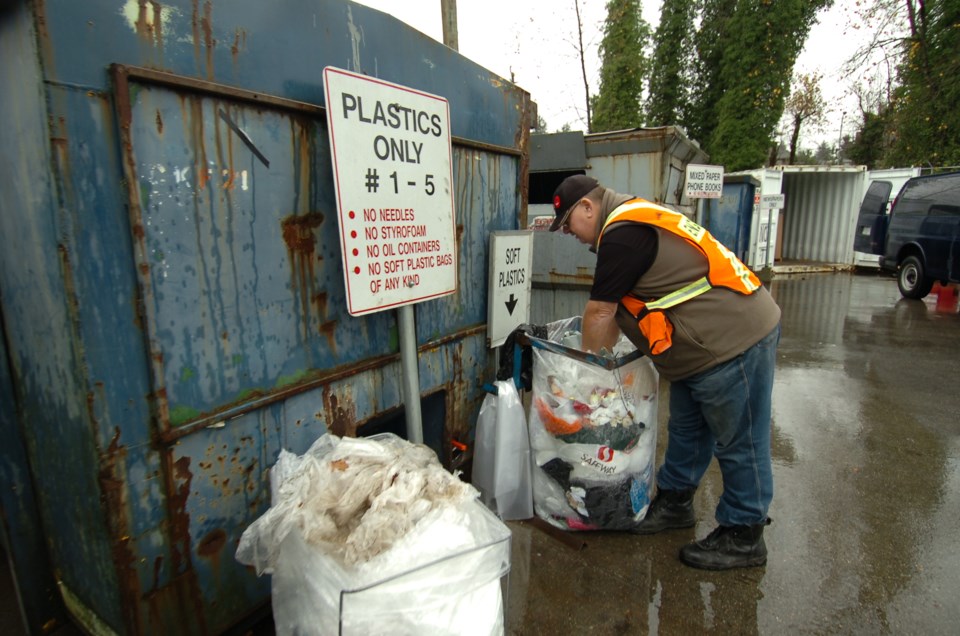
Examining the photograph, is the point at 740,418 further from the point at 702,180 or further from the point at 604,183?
the point at 702,180

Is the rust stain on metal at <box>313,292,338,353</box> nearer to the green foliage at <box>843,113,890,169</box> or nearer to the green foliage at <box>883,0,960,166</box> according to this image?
the green foliage at <box>883,0,960,166</box>

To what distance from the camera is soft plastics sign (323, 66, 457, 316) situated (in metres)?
1.71

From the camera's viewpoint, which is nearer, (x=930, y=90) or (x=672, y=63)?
(x=930, y=90)

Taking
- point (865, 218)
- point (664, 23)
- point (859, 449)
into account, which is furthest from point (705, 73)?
point (859, 449)

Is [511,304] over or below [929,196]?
below

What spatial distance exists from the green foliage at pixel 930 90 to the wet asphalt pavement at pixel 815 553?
484 inches

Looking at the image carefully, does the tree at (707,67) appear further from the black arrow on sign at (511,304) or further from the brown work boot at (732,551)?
the brown work boot at (732,551)

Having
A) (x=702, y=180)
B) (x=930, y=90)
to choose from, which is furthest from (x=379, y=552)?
(x=930, y=90)

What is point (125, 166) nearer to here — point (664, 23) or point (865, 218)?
point (865, 218)

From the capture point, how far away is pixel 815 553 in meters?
2.38

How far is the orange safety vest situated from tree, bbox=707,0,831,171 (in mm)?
15426

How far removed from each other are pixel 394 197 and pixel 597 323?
0.92 metres

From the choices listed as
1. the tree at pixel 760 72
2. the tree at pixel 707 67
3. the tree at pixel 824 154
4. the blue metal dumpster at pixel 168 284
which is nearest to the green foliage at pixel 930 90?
the tree at pixel 760 72

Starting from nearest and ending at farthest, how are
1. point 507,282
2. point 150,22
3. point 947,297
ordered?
point 150,22
point 507,282
point 947,297
